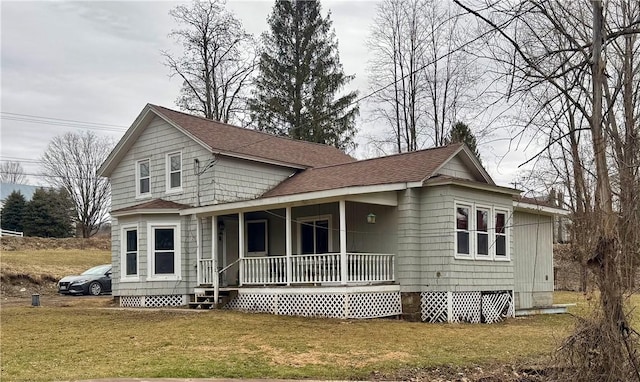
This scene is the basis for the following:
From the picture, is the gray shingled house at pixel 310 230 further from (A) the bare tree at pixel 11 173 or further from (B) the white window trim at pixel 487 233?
(A) the bare tree at pixel 11 173

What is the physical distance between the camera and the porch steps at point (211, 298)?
688 inches

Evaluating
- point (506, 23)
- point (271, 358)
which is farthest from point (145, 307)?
point (506, 23)

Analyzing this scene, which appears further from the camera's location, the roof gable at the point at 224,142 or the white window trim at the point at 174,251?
the roof gable at the point at 224,142

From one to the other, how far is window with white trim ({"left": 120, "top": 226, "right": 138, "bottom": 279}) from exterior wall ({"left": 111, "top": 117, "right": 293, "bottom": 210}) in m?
1.58

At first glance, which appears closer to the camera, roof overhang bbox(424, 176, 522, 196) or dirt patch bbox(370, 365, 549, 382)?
dirt patch bbox(370, 365, 549, 382)

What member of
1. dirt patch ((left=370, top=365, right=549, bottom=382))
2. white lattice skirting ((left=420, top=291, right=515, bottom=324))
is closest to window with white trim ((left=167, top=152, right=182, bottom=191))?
white lattice skirting ((left=420, top=291, right=515, bottom=324))

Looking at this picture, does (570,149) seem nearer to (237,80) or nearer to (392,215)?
(392,215)

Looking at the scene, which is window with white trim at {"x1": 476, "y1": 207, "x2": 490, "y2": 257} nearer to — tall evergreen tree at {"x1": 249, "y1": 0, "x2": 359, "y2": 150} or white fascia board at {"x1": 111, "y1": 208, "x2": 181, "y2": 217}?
white fascia board at {"x1": 111, "y1": 208, "x2": 181, "y2": 217}

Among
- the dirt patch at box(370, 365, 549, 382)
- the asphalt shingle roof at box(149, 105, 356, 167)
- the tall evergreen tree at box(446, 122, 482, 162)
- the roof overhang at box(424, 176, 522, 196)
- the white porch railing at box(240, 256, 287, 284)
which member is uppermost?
the tall evergreen tree at box(446, 122, 482, 162)

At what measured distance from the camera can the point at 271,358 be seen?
9836 millimetres

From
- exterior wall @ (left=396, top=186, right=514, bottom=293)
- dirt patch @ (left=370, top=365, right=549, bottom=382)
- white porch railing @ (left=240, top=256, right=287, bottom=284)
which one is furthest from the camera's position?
white porch railing @ (left=240, top=256, right=287, bottom=284)

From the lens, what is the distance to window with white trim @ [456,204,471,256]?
1587cm

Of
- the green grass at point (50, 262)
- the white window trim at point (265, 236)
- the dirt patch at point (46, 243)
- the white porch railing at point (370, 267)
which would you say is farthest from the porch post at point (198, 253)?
the dirt patch at point (46, 243)

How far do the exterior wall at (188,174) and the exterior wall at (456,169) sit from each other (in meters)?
5.90
